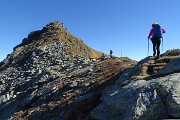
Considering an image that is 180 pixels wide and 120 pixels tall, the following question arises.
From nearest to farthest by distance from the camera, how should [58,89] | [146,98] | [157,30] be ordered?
[146,98], [157,30], [58,89]

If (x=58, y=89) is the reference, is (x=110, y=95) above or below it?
above

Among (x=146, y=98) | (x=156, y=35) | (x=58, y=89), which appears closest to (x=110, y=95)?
(x=146, y=98)

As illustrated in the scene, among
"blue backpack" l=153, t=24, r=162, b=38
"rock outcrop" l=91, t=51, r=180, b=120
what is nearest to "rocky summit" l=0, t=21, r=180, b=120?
"rock outcrop" l=91, t=51, r=180, b=120

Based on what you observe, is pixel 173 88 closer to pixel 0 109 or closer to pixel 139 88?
pixel 139 88

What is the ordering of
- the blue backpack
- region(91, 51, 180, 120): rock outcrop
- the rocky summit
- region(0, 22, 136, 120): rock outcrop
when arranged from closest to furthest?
region(91, 51, 180, 120): rock outcrop
the rocky summit
region(0, 22, 136, 120): rock outcrop
the blue backpack

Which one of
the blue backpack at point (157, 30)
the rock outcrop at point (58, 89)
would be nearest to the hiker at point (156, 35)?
the blue backpack at point (157, 30)

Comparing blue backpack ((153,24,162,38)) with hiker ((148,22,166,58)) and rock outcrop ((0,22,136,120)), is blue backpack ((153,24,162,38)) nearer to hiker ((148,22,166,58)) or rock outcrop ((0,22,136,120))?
hiker ((148,22,166,58))

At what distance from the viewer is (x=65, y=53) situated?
61.3 m

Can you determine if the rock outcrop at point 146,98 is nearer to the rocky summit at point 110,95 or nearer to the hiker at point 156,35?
the rocky summit at point 110,95

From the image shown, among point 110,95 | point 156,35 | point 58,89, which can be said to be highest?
point 156,35

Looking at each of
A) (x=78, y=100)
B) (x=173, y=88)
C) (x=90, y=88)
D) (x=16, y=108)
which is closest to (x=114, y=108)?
(x=173, y=88)

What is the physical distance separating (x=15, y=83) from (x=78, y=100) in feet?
83.4

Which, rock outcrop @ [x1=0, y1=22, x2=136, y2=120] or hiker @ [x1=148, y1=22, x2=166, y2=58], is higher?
hiker @ [x1=148, y1=22, x2=166, y2=58]

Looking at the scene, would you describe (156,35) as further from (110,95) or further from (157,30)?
(110,95)
